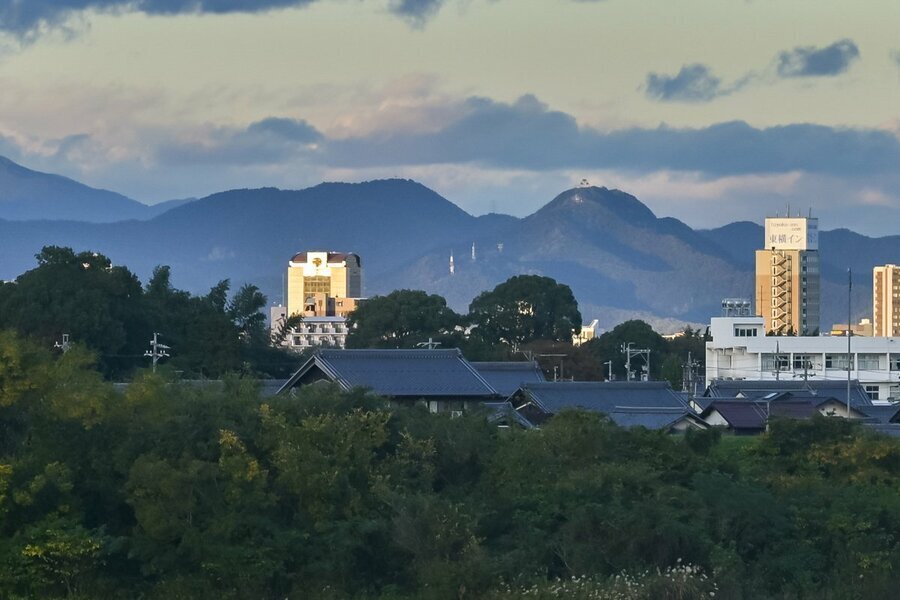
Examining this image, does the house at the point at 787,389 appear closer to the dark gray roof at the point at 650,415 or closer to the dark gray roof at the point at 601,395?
the dark gray roof at the point at 601,395

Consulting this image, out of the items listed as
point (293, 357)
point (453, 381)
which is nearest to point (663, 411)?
point (453, 381)

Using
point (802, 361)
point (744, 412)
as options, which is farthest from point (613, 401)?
point (802, 361)

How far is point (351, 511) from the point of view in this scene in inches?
1062

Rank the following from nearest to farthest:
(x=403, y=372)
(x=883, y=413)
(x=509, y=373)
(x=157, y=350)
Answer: (x=403, y=372) → (x=883, y=413) → (x=509, y=373) → (x=157, y=350)

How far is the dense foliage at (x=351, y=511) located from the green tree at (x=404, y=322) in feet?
164

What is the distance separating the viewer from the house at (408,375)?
3978 centimetres

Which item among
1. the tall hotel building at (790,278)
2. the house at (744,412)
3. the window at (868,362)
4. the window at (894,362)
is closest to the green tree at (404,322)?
the window at (868,362)

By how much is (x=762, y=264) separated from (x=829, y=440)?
142 meters

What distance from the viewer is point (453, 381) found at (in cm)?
4047

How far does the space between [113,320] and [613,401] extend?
22285mm

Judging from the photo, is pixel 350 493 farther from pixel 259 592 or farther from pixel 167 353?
pixel 167 353

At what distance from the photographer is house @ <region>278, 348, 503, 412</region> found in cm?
3978

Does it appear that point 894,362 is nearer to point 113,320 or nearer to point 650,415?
point 113,320

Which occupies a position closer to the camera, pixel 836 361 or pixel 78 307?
pixel 78 307
